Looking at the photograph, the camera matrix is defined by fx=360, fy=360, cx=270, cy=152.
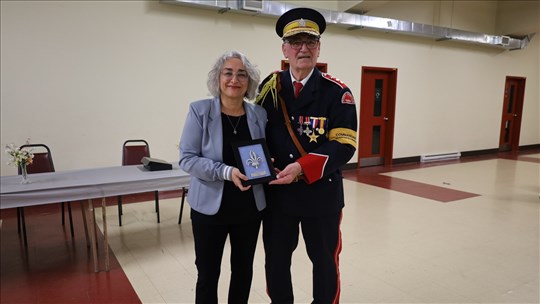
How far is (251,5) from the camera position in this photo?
512 centimetres

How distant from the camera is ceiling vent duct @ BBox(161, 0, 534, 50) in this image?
5.06 meters

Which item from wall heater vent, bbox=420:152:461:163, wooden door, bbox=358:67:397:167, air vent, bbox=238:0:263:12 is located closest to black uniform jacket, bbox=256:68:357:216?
air vent, bbox=238:0:263:12

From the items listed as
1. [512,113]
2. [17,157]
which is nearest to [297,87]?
[17,157]

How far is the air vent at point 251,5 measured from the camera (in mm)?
5074

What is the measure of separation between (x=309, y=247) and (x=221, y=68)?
3.13ft

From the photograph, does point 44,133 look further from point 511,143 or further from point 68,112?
point 511,143

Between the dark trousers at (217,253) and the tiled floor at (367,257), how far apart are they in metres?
0.66

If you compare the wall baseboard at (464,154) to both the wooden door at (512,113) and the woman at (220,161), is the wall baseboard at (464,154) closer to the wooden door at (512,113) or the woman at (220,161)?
the wooden door at (512,113)

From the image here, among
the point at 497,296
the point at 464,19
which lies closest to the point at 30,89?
the point at 497,296

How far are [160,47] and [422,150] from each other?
20.1ft

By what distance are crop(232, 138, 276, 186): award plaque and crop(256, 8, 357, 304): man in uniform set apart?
68 mm

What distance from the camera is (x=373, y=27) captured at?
257 inches

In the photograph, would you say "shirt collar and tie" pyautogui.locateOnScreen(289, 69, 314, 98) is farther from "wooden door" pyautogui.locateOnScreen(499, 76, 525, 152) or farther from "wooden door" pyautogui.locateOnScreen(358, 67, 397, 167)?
"wooden door" pyautogui.locateOnScreen(499, 76, 525, 152)

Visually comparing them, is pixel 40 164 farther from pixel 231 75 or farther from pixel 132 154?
pixel 231 75
